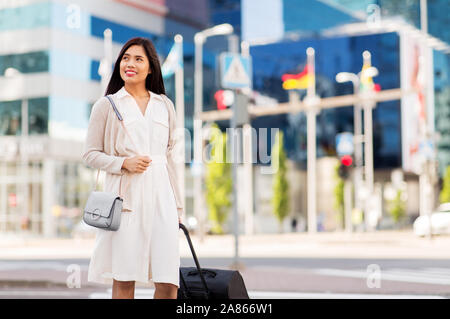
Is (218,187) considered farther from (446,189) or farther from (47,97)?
(446,189)

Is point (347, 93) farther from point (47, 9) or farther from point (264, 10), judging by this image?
point (47, 9)

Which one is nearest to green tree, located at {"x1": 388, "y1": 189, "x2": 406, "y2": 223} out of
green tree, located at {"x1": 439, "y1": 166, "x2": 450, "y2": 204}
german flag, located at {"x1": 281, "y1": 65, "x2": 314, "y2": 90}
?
green tree, located at {"x1": 439, "y1": 166, "x2": 450, "y2": 204}

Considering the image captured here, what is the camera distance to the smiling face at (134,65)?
4.15m

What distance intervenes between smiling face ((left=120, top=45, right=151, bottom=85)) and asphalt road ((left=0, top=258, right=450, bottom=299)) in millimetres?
5963

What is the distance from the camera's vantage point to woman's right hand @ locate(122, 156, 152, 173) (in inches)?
156

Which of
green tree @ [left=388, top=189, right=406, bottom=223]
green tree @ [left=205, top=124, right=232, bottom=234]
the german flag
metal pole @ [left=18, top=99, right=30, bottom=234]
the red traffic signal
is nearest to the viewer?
the red traffic signal

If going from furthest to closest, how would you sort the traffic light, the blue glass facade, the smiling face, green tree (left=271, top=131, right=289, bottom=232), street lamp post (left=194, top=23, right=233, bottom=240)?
the blue glass facade, green tree (left=271, top=131, right=289, bottom=232), the traffic light, street lamp post (left=194, top=23, right=233, bottom=240), the smiling face

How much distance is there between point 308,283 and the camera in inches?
481

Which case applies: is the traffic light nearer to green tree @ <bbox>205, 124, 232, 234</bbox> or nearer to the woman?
green tree @ <bbox>205, 124, 232, 234</bbox>

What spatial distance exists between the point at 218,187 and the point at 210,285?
3894cm

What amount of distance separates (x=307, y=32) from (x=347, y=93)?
700 cm

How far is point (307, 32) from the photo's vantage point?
55969 millimetres

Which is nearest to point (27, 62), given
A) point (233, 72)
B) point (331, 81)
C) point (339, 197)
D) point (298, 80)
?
point (298, 80)

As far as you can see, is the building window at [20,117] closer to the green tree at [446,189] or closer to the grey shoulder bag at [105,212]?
the green tree at [446,189]
